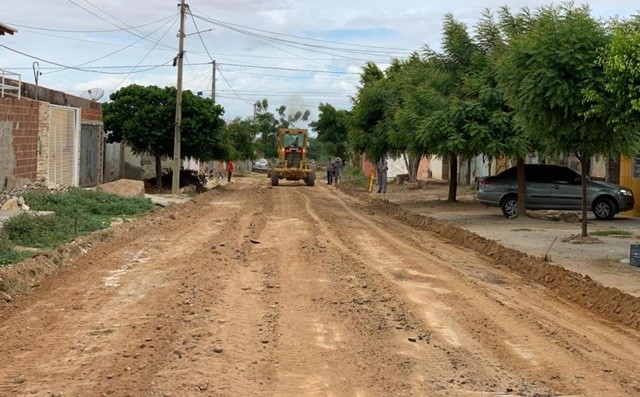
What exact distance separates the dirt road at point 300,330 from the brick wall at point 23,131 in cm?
909

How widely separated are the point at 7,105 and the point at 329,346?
61.9 ft

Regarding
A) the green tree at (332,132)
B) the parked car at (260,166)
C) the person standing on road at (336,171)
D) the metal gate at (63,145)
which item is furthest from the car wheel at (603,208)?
the parked car at (260,166)

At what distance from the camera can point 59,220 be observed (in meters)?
19.8

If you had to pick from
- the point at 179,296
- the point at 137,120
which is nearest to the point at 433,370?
the point at 179,296

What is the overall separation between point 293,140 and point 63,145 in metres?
23.0

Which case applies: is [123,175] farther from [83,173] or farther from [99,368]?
[99,368]

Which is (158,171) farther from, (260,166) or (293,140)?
(260,166)

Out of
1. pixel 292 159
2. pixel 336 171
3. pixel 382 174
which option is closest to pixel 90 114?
pixel 382 174

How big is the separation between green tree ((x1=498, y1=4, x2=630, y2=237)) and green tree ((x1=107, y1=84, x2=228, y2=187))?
2361 cm

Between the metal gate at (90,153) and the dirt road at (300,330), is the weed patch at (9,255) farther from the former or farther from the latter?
the metal gate at (90,153)

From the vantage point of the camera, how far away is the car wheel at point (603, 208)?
90.6 ft

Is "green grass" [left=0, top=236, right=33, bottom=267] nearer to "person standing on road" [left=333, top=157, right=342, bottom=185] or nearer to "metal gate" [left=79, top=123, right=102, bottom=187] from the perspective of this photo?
"metal gate" [left=79, top=123, right=102, bottom=187]

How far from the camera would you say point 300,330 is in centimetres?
1028

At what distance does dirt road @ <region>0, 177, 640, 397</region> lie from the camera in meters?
8.09
